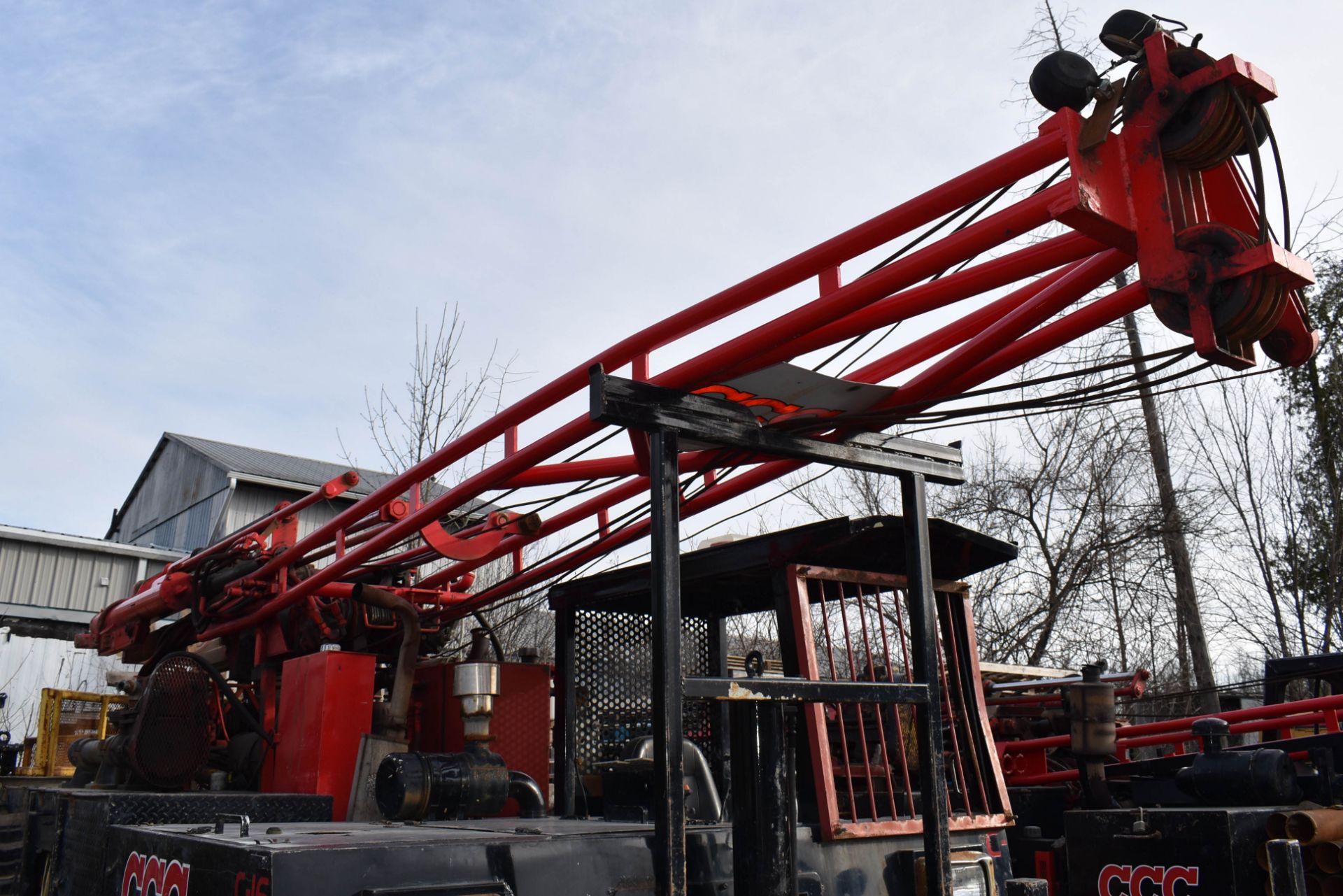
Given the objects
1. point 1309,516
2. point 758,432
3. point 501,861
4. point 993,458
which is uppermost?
point 993,458

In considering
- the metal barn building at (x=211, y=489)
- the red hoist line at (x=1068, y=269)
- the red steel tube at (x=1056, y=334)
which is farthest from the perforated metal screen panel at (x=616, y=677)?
the metal barn building at (x=211, y=489)

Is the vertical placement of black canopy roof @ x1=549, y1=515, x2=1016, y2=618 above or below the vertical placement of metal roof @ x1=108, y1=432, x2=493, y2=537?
below

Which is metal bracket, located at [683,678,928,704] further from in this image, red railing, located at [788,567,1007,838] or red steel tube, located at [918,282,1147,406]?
red steel tube, located at [918,282,1147,406]

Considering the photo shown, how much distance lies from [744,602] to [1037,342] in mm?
1856

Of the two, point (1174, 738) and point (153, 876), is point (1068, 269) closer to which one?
point (153, 876)

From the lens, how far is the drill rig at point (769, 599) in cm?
304

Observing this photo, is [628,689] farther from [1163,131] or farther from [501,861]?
[1163,131]

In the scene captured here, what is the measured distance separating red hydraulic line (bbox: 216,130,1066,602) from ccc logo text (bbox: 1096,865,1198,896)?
3.00 meters

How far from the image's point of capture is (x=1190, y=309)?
3057mm

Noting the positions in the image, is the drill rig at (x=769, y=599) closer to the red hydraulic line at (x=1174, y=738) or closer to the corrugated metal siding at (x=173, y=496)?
the red hydraulic line at (x=1174, y=738)

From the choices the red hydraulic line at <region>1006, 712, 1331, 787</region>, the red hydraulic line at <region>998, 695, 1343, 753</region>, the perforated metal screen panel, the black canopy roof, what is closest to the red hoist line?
the black canopy roof

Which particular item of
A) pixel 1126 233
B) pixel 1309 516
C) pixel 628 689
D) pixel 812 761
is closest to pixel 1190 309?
pixel 1126 233

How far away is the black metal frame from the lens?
310 centimetres

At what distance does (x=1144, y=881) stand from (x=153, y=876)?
3.94 m
